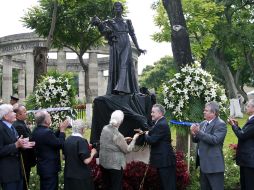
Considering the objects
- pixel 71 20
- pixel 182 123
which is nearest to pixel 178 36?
pixel 182 123

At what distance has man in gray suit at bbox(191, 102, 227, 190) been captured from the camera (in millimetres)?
7410

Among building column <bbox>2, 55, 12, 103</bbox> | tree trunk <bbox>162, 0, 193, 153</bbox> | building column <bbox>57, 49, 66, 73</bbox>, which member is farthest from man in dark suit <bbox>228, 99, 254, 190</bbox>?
building column <bbox>2, 55, 12, 103</bbox>

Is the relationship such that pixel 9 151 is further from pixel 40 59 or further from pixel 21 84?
pixel 21 84

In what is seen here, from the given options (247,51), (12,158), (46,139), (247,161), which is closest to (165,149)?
(247,161)

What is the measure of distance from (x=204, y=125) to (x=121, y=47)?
3230 millimetres

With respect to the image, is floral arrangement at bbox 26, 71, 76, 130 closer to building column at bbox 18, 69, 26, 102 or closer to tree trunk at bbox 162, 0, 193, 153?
tree trunk at bbox 162, 0, 193, 153

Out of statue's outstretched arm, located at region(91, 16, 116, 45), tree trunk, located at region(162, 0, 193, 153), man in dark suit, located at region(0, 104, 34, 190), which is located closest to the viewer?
man in dark suit, located at region(0, 104, 34, 190)

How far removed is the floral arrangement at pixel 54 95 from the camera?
1402 cm

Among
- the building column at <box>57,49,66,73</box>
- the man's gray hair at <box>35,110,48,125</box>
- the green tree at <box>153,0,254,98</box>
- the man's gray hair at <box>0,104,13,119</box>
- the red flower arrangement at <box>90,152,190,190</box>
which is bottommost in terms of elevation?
the red flower arrangement at <box>90,152,190,190</box>

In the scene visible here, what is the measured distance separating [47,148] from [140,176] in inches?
93.4

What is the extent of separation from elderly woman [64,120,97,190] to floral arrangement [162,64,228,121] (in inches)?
146

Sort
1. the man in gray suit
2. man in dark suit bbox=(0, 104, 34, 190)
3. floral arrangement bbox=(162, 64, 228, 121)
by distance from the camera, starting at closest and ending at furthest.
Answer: man in dark suit bbox=(0, 104, 34, 190) < the man in gray suit < floral arrangement bbox=(162, 64, 228, 121)

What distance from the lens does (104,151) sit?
7562mm

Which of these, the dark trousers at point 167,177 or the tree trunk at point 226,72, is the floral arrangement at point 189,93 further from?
the tree trunk at point 226,72
